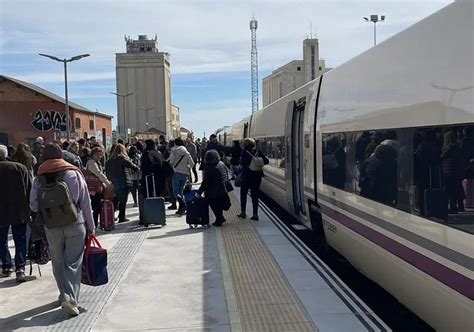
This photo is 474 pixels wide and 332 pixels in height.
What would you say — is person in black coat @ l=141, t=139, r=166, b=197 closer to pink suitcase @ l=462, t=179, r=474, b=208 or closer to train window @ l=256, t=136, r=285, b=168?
train window @ l=256, t=136, r=285, b=168

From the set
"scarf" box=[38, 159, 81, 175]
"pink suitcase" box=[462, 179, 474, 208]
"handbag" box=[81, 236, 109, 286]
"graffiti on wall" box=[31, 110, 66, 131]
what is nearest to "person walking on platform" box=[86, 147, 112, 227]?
"handbag" box=[81, 236, 109, 286]

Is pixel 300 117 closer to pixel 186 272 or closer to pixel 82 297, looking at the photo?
pixel 186 272

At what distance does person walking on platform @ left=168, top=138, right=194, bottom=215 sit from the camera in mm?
11938

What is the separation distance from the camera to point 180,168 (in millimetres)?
12008

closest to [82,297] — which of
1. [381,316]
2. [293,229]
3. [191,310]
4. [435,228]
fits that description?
[191,310]

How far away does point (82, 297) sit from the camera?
599cm

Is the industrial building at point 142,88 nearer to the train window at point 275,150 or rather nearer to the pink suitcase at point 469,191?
the train window at point 275,150

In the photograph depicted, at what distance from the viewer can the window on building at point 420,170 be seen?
361cm

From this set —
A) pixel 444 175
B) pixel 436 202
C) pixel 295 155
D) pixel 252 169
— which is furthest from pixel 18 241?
pixel 295 155

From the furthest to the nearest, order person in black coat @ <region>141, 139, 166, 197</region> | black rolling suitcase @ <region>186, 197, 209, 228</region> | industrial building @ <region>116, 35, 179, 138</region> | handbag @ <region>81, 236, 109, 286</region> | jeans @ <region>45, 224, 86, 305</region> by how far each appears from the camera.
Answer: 1. industrial building @ <region>116, 35, 179, 138</region>
2. person in black coat @ <region>141, 139, 166, 197</region>
3. black rolling suitcase @ <region>186, 197, 209, 228</region>
4. handbag @ <region>81, 236, 109, 286</region>
5. jeans @ <region>45, 224, 86, 305</region>

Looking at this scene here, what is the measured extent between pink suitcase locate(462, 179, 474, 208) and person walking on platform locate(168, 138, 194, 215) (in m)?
8.68

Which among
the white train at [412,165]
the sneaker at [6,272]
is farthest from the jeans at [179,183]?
the sneaker at [6,272]

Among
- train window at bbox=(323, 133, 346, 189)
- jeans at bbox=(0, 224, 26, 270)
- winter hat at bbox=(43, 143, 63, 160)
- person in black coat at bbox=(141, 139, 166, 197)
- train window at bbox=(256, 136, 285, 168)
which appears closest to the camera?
winter hat at bbox=(43, 143, 63, 160)

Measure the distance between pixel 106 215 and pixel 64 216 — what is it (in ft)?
15.6
